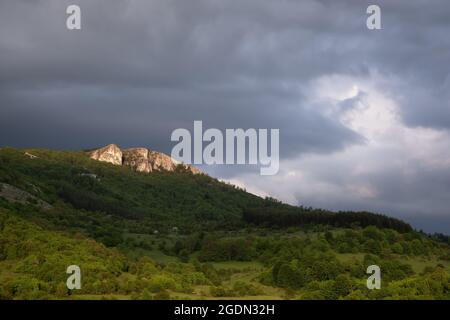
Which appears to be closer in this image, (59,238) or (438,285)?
(438,285)

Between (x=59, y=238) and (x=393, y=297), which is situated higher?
(x=59, y=238)

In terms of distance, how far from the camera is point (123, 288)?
137625 mm

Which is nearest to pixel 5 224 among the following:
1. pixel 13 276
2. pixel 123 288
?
pixel 13 276

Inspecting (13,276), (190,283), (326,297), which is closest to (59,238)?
(13,276)

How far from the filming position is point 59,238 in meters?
170

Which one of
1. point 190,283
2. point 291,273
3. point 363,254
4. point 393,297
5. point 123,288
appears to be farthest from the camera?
point 363,254
